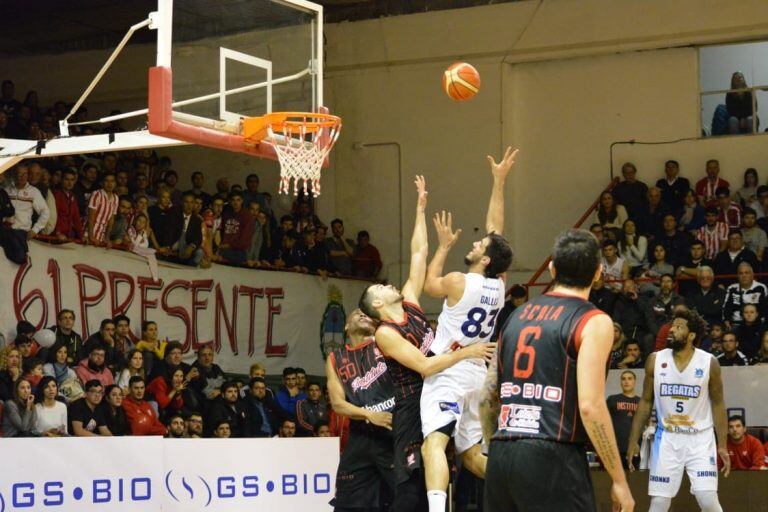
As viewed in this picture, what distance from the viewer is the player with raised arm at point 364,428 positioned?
9.48 m

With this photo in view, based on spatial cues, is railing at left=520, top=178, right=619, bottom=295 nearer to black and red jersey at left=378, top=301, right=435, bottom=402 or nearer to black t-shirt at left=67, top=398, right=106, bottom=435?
black t-shirt at left=67, top=398, right=106, bottom=435

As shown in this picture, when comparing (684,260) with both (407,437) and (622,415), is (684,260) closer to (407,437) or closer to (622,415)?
(622,415)

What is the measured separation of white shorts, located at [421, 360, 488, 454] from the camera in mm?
8469

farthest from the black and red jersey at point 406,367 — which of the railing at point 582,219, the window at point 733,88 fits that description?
the window at point 733,88

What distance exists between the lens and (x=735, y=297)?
17.8 meters

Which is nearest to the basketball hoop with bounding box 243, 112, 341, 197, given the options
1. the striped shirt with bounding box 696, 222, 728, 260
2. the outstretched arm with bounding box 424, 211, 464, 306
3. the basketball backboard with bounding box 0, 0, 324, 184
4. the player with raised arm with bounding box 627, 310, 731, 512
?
the basketball backboard with bounding box 0, 0, 324, 184

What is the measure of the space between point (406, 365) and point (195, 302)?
944 cm

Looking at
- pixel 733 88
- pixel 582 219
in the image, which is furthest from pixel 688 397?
pixel 733 88

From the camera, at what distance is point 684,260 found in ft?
62.4

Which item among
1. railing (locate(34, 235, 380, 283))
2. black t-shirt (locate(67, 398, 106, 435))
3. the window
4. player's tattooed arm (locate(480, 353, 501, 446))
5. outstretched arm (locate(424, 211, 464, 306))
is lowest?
black t-shirt (locate(67, 398, 106, 435))

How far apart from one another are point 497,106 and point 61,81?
877 centimetres

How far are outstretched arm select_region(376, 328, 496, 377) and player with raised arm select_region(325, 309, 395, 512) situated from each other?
3.34ft

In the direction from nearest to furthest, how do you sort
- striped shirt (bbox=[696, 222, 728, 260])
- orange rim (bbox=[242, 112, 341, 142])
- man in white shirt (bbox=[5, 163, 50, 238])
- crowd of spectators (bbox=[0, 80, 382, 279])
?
orange rim (bbox=[242, 112, 341, 142]) → man in white shirt (bbox=[5, 163, 50, 238]) → crowd of spectators (bbox=[0, 80, 382, 279]) → striped shirt (bbox=[696, 222, 728, 260])

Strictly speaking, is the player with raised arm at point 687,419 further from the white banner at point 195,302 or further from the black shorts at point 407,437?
the white banner at point 195,302
